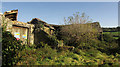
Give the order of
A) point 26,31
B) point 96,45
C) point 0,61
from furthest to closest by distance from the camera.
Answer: point 96,45
point 26,31
point 0,61

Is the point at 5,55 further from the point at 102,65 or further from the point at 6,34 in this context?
the point at 102,65

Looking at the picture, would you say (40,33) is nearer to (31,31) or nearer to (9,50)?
(31,31)

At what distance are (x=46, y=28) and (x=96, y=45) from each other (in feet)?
17.8

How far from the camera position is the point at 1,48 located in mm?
4637

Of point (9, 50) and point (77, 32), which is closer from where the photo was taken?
point (9, 50)

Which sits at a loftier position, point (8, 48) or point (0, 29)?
point (0, 29)

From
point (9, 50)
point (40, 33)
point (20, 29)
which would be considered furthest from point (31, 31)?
point (9, 50)

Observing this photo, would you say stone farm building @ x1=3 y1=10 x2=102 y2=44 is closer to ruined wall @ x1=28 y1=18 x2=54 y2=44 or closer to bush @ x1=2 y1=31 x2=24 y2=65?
ruined wall @ x1=28 y1=18 x2=54 y2=44

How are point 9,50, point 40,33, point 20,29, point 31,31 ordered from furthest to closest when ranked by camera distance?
point 40,33 < point 31,31 < point 20,29 < point 9,50

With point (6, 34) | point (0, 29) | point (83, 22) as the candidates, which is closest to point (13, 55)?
point (6, 34)

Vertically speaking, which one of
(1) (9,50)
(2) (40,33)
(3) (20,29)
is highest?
(3) (20,29)

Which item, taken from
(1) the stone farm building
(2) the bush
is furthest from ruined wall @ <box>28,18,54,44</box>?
(2) the bush

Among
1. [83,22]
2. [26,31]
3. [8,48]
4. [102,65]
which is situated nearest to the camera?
[8,48]

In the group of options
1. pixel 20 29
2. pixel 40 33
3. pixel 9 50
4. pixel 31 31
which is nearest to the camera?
pixel 9 50
